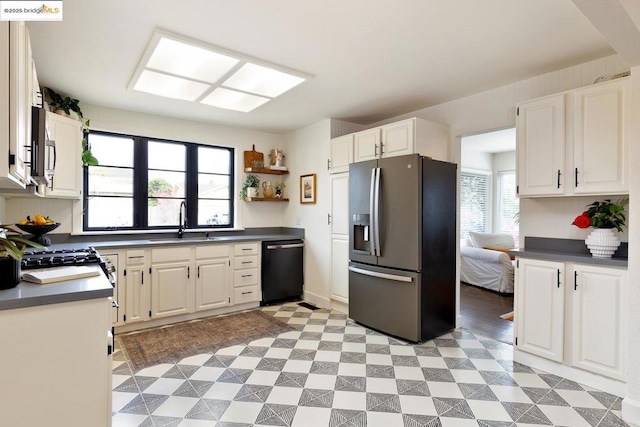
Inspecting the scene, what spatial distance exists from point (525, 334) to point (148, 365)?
3.09 m

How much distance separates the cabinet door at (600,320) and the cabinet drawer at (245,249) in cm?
331

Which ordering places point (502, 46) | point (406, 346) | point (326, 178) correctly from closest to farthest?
point (502, 46) < point (406, 346) < point (326, 178)

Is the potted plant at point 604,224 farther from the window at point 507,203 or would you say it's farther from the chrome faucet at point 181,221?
the window at point 507,203

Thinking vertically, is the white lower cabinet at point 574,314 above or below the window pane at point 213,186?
below

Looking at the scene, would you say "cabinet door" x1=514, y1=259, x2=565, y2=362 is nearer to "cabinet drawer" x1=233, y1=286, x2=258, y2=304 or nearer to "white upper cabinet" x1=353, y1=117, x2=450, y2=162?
"white upper cabinet" x1=353, y1=117, x2=450, y2=162

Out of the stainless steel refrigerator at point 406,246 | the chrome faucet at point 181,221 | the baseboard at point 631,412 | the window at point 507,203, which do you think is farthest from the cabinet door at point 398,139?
the window at point 507,203

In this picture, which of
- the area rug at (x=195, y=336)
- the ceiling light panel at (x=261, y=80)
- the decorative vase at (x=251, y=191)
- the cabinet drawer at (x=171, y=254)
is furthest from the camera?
the decorative vase at (x=251, y=191)

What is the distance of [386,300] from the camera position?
3.36 m

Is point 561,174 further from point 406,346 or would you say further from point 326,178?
point 326,178

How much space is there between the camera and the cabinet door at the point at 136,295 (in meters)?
3.45

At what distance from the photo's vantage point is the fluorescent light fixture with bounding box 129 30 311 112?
2.44m

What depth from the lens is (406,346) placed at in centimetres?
311

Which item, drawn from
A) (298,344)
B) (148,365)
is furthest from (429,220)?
(148,365)

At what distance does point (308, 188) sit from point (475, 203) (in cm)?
417
